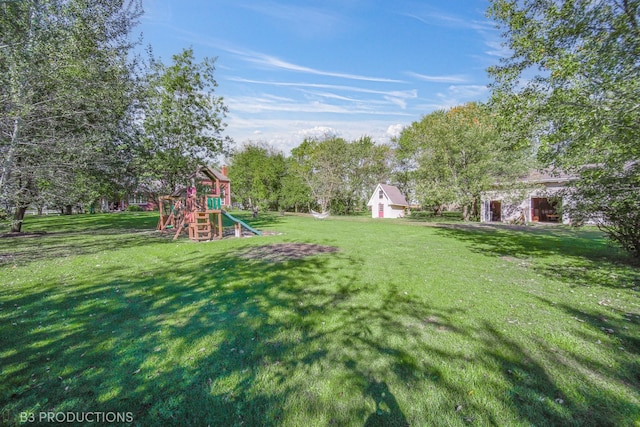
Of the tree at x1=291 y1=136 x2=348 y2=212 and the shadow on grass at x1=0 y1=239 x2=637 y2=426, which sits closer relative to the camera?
the shadow on grass at x1=0 y1=239 x2=637 y2=426

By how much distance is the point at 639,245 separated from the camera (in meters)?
8.38

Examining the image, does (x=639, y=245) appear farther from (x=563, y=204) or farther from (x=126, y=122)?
(x=126, y=122)

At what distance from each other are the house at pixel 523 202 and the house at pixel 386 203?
36.8 feet

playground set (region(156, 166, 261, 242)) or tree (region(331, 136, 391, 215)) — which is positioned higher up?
tree (region(331, 136, 391, 215))

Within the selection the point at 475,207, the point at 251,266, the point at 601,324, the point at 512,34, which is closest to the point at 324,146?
the point at 475,207

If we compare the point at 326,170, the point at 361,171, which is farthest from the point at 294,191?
the point at 361,171

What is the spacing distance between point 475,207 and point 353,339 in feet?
101

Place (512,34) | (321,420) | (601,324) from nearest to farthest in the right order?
(321,420) < (601,324) < (512,34)

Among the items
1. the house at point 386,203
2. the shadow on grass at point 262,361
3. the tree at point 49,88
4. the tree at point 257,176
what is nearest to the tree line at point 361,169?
the tree at point 257,176

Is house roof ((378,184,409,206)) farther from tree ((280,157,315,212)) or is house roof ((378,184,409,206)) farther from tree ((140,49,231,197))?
tree ((140,49,231,197))

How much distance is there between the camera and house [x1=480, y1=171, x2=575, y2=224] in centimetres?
2295

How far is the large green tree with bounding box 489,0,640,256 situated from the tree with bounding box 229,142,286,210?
35074mm

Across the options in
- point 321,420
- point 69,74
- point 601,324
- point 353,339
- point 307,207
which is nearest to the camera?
point 321,420

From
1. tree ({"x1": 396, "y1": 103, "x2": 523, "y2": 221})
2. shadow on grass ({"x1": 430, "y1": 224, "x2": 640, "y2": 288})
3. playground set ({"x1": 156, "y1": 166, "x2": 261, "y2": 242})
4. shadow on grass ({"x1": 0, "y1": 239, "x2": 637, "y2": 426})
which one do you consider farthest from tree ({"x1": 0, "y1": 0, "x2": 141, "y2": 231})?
tree ({"x1": 396, "y1": 103, "x2": 523, "y2": 221})
